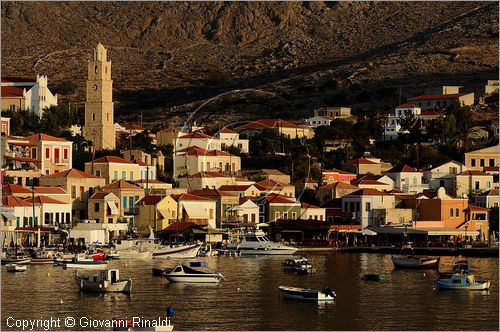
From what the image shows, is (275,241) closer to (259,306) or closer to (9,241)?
(9,241)

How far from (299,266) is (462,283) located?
12.3 metres

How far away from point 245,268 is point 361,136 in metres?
66.8

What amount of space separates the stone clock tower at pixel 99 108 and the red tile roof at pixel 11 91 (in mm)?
8782

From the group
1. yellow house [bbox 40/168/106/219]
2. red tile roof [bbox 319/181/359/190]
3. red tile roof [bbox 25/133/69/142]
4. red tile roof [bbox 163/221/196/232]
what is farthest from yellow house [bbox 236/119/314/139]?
red tile roof [bbox 163/221/196/232]

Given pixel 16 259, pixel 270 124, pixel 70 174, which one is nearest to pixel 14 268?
pixel 16 259

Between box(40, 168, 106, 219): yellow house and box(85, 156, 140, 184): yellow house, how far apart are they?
479cm

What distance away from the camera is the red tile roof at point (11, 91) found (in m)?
142

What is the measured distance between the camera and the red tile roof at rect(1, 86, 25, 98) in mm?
142375

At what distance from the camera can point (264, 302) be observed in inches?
2680

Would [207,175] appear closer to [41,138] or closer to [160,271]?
[41,138]

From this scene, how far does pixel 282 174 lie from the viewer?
131 meters

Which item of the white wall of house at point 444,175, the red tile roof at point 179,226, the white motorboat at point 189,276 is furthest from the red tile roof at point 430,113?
the white motorboat at point 189,276

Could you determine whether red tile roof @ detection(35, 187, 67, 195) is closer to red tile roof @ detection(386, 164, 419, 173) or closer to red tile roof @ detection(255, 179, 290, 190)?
red tile roof @ detection(255, 179, 290, 190)

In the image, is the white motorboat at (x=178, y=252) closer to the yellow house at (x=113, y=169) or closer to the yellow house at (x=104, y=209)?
the yellow house at (x=104, y=209)
